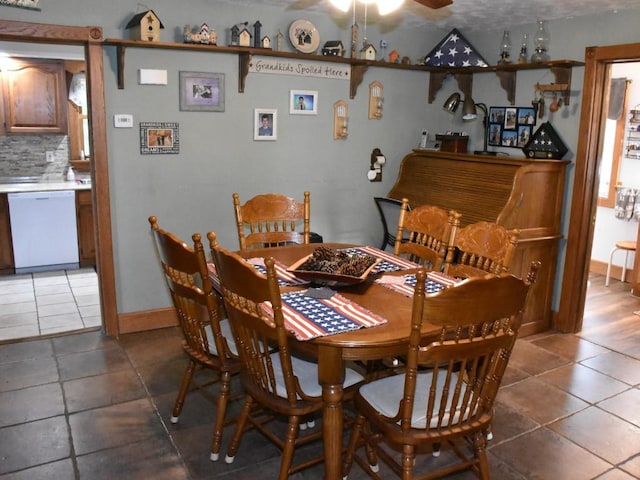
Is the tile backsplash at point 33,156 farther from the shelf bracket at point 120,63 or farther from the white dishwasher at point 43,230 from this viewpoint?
the shelf bracket at point 120,63

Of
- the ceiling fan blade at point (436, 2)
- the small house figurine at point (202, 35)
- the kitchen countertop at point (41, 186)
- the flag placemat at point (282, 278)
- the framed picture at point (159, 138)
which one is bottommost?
the flag placemat at point (282, 278)

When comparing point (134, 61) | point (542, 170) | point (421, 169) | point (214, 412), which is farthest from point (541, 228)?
point (134, 61)

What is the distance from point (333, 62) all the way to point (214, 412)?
2.63 meters

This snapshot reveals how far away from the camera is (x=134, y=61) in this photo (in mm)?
3607

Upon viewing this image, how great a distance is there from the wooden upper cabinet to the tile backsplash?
7.6 inches

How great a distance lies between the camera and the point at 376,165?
4617 millimetres

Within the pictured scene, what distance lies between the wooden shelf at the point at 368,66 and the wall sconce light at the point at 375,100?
0.14 m

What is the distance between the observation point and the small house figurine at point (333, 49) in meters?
4.14

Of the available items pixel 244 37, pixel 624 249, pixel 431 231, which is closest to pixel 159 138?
pixel 244 37

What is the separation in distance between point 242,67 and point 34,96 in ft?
8.54

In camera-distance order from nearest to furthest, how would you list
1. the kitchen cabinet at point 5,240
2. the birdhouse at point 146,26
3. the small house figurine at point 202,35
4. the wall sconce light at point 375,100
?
the birdhouse at point 146,26 < the small house figurine at point 202,35 < the wall sconce light at point 375,100 < the kitchen cabinet at point 5,240

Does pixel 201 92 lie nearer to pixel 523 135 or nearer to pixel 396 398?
pixel 523 135

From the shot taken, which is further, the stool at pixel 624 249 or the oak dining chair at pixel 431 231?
the stool at pixel 624 249

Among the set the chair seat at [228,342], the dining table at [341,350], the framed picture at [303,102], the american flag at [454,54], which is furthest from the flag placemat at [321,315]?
the american flag at [454,54]
